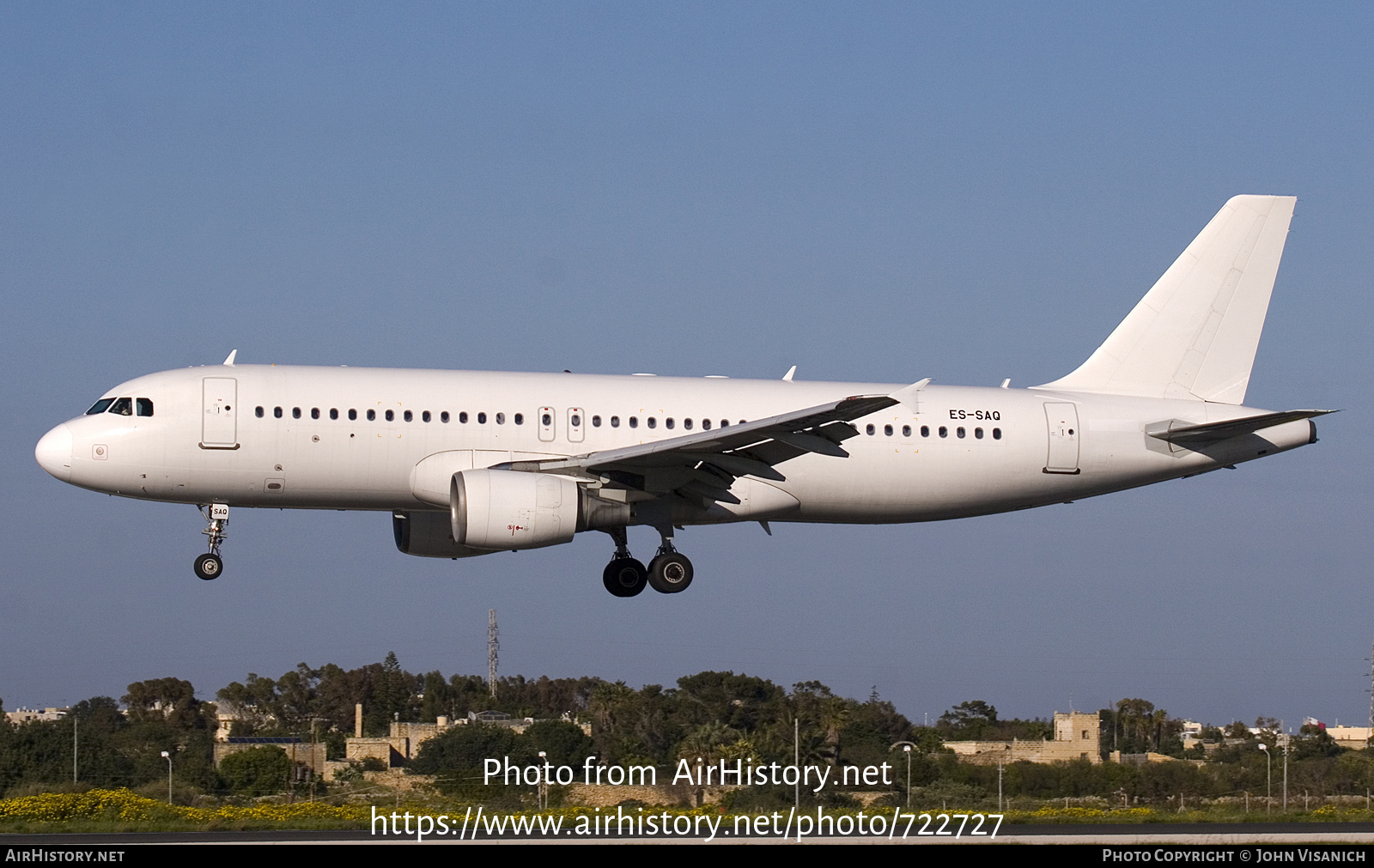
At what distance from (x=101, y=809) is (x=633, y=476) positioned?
37.5 ft

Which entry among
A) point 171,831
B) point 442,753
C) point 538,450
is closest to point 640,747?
point 442,753

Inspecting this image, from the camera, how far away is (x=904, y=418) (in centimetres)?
3653

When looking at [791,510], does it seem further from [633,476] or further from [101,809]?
[101,809]

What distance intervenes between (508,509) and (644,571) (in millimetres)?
4499

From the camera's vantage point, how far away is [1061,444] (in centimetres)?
3725

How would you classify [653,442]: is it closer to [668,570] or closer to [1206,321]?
[668,570]

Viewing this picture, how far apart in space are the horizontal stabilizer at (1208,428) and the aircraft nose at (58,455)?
21817mm

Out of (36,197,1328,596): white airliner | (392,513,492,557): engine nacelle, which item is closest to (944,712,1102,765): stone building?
(36,197,1328,596): white airliner

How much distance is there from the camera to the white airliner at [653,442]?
110 ft

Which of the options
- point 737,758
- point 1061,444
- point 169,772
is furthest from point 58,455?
point 1061,444

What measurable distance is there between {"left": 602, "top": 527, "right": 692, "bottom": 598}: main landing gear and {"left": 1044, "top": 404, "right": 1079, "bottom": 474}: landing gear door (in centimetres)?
800

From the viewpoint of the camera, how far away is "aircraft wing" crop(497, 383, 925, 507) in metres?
31.9

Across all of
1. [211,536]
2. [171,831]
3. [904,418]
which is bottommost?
[171,831]
